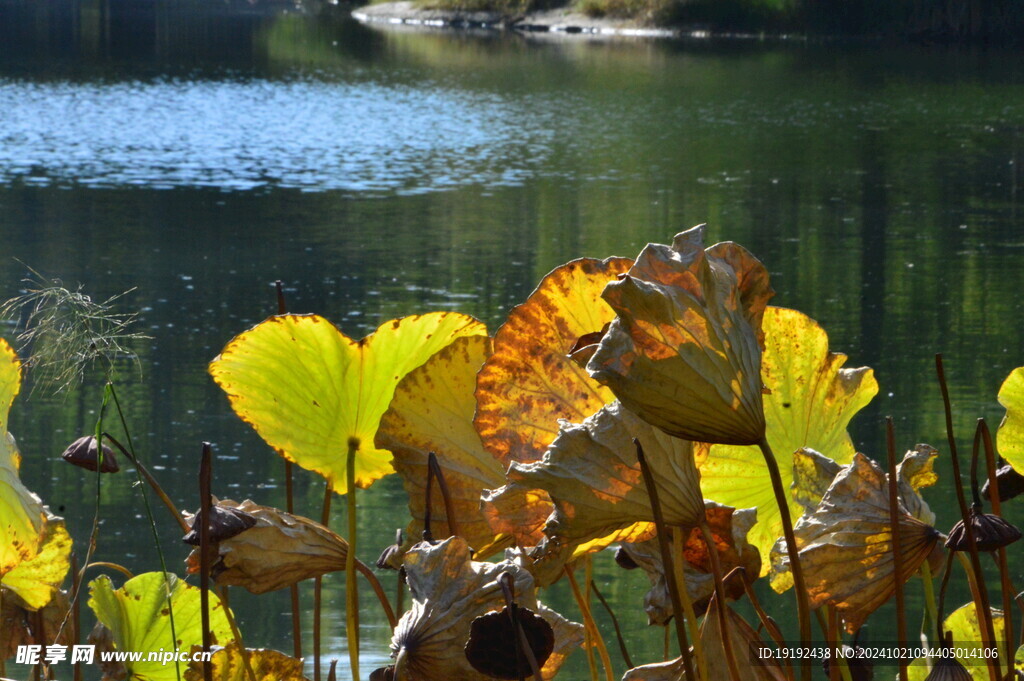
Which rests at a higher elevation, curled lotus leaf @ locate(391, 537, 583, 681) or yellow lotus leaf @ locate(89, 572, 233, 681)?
curled lotus leaf @ locate(391, 537, 583, 681)

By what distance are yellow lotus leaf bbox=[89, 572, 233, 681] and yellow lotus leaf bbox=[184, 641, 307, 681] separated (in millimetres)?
111

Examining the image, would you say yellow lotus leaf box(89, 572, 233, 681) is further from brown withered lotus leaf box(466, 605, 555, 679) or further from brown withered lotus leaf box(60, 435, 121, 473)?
brown withered lotus leaf box(466, 605, 555, 679)

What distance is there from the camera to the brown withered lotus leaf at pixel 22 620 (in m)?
0.70

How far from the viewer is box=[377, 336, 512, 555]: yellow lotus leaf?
570 millimetres

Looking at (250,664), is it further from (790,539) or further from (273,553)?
(790,539)

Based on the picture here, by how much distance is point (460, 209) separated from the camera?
33.2 feet

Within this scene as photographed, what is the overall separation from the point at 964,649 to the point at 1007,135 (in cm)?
1497

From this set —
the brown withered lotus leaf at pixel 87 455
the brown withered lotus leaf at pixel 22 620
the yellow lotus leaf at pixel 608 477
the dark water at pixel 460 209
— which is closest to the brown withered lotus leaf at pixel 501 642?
the yellow lotus leaf at pixel 608 477

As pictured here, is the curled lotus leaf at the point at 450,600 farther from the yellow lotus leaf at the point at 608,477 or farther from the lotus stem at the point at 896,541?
the lotus stem at the point at 896,541

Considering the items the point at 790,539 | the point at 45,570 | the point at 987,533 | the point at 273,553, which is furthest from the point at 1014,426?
the point at 45,570

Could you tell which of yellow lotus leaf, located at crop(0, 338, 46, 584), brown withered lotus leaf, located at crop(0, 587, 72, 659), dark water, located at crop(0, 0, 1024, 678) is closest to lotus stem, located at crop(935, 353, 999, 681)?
yellow lotus leaf, located at crop(0, 338, 46, 584)

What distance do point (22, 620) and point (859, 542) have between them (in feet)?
1.59

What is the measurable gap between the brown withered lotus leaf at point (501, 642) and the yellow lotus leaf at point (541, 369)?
85 millimetres

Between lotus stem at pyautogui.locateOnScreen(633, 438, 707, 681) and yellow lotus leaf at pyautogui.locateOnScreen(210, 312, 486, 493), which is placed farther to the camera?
yellow lotus leaf at pyautogui.locateOnScreen(210, 312, 486, 493)
